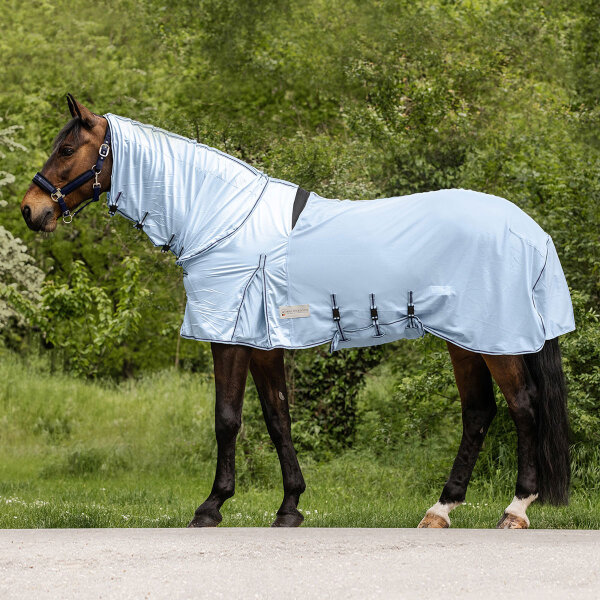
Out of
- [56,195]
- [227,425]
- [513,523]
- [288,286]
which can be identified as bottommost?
[513,523]

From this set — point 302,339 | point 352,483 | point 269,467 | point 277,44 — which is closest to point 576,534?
point 302,339

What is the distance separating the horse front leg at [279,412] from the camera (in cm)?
642

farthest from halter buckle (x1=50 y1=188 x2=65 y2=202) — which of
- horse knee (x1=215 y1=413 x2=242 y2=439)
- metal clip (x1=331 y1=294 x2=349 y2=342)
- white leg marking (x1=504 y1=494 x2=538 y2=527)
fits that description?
white leg marking (x1=504 y1=494 x2=538 y2=527)

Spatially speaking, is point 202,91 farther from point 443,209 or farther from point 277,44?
point 443,209

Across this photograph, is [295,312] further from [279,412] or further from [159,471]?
[159,471]

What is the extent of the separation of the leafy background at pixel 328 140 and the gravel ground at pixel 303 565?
4160mm

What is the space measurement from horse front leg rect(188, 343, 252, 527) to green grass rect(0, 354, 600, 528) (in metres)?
0.66

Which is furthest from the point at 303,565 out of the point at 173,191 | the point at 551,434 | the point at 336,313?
the point at 173,191

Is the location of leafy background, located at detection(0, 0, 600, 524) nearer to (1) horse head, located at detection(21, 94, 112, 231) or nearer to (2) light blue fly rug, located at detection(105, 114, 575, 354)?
(2) light blue fly rug, located at detection(105, 114, 575, 354)

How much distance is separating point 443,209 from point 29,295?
789 cm

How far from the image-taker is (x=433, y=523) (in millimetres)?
6375

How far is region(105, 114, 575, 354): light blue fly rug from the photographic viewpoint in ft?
19.9

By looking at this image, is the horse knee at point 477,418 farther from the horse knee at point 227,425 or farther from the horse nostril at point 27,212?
the horse nostril at point 27,212

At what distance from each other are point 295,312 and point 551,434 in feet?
5.81
